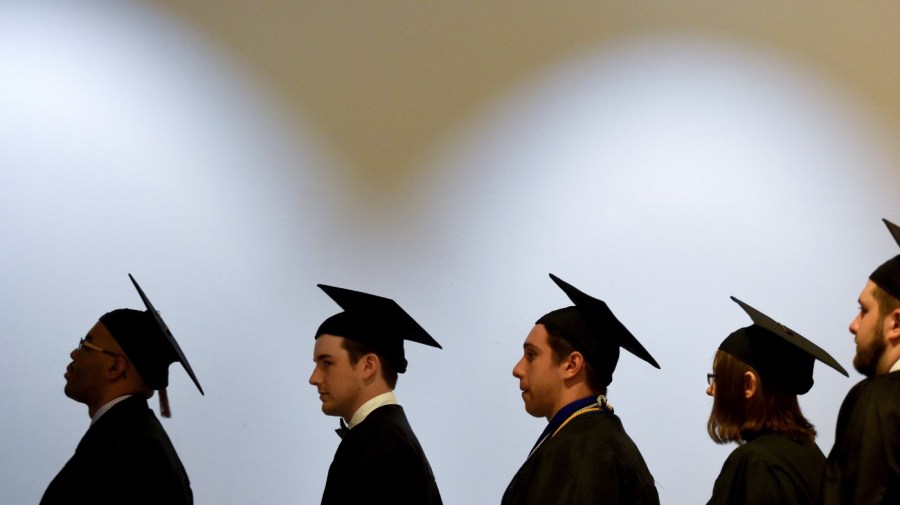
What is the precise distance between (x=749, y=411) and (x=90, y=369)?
2207 mm

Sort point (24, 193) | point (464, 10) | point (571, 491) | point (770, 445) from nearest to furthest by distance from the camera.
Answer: point (571, 491), point (770, 445), point (24, 193), point (464, 10)

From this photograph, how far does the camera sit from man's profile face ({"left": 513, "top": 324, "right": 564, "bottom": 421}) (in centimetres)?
306

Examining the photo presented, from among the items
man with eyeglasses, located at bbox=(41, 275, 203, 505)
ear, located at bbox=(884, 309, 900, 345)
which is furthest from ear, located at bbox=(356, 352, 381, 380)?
ear, located at bbox=(884, 309, 900, 345)

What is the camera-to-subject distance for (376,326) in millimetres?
3580

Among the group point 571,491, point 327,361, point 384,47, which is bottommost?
point 571,491

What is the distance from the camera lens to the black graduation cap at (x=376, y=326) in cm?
354

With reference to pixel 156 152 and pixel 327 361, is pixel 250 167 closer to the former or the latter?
pixel 156 152

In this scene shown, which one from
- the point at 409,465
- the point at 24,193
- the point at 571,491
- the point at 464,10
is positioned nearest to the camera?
the point at 571,491

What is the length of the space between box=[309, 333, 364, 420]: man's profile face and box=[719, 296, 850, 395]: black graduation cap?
116 centimetres

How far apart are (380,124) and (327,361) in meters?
1.66

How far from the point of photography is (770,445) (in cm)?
304

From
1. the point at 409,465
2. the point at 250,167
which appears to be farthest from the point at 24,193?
the point at 409,465

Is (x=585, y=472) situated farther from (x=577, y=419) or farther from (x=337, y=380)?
(x=337, y=380)

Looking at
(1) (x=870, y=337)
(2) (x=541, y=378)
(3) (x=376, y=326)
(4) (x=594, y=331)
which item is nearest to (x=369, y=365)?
(3) (x=376, y=326)
